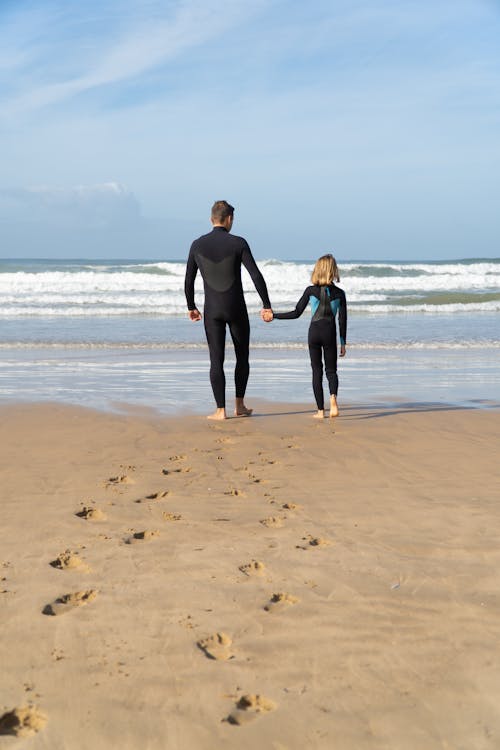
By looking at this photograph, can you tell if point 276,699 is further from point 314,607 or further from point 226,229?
point 226,229

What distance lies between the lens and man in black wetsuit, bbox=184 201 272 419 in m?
7.33

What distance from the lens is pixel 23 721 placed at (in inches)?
93.0

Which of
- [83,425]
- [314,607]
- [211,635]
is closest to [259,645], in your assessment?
[211,635]

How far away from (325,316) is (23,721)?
5667 millimetres

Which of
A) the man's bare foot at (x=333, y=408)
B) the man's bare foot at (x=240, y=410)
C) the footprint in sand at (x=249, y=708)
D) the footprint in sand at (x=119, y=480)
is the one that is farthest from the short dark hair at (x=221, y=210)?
the footprint in sand at (x=249, y=708)

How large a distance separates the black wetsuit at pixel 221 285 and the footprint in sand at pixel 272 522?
3.22 meters

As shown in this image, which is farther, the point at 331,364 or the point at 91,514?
the point at 331,364

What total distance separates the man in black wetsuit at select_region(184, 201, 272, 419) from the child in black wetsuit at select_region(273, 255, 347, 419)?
0.41m

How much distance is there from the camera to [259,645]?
2.81m

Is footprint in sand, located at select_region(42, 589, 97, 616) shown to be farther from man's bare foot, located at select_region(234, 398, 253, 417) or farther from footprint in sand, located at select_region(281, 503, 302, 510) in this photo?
man's bare foot, located at select_region(234, 398, 253, 417)

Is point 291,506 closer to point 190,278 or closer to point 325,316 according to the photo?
point 325,316

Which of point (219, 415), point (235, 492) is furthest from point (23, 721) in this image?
point (219, 415)

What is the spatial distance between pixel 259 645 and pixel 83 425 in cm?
459

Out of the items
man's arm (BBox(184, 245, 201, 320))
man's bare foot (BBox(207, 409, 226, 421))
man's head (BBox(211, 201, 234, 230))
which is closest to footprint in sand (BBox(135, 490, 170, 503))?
man's bare foot (BBox(207, 409, 226, 421))
